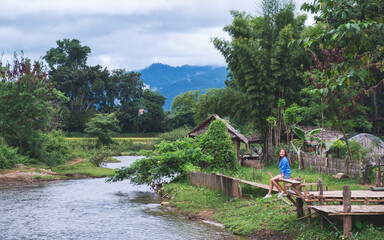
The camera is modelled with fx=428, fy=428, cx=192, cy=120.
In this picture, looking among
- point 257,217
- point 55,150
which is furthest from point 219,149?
point 55,150

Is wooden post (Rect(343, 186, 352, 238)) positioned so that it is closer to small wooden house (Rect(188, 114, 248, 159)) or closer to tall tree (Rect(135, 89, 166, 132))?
small wooden house (Rect(188, 114, 248, 159))

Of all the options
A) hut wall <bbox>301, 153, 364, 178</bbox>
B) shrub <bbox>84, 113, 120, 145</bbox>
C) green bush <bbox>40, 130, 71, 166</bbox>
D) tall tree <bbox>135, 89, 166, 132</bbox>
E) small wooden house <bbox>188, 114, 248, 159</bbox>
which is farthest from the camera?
tall tree <bbox>135, 89, 166, 132</bbox>

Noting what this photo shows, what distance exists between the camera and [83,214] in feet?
47.5

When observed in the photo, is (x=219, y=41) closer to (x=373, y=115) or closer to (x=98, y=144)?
(x=373, y=115)

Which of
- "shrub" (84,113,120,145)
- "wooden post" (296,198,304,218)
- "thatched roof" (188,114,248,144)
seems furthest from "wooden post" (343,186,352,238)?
"shrub" (84,113,120,145)

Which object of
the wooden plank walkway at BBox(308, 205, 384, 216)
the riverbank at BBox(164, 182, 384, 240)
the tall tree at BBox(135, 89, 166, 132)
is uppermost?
the tall tree at BBox(135, 89, 166, 132)

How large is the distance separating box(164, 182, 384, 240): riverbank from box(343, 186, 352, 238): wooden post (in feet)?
0.49

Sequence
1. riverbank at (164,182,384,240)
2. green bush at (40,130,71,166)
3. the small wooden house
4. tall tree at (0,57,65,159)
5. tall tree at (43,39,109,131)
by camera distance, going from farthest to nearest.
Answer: tall tree at (43,39,109,131) → green bush at (40,130,71,166) → tall tree at (0,57,65,159) → the small wooden house → riverbank at (164,182,384,240)

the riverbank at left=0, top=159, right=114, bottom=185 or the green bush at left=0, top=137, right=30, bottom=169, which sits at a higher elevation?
the green bush at left=0, top=137, right=30, bottom=169

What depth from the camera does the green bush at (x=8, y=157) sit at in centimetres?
2512

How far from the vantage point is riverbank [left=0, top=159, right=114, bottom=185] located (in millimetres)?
23984

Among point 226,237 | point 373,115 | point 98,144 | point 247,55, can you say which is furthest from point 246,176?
point 98,144

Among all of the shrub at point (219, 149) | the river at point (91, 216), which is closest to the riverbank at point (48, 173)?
the river at point (91, 216)

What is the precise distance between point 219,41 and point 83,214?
14171 mm
